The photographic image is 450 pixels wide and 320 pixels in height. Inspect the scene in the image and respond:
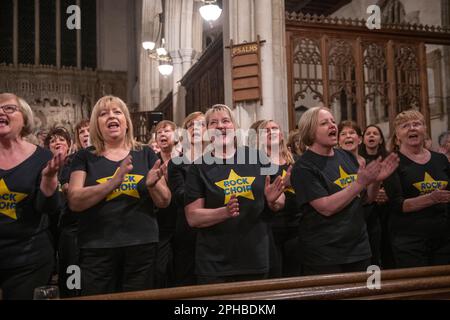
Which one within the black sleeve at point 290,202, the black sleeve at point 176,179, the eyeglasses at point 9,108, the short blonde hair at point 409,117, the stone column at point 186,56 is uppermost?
the stone column at point 186,56

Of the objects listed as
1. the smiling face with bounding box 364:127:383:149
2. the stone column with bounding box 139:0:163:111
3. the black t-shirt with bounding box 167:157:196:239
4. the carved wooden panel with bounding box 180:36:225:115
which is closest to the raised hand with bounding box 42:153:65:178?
the black t-shirt with bounding box 167:157:196:239

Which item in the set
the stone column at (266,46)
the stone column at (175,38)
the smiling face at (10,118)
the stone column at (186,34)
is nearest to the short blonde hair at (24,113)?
the smiling face at (10,118)

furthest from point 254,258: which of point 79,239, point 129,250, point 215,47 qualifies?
point 215,47

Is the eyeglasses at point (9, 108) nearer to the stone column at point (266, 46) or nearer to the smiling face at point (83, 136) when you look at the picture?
the smiling face at point (83, 136)

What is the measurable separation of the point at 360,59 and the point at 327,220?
5701 mm

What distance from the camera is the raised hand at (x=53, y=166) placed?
85.4 inches

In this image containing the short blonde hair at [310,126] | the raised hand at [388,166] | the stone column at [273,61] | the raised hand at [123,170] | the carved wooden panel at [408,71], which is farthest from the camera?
the carved wooden panel at [408,71]

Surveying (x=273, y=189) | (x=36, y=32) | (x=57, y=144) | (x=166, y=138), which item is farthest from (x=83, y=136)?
(x=36, y=32)

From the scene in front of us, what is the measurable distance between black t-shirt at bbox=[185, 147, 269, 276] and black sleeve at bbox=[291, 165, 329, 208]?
21 cm

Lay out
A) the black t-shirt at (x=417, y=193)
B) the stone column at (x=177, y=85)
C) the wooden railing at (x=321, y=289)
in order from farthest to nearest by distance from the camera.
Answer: the stone column at (x=177, y=85) → the black t-shirt at (x=417, y=193) → the wooden railing at (x=321, y=289)

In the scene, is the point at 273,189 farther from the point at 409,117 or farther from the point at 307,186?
the point at 409,117

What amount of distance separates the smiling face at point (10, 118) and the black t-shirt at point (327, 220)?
152cm

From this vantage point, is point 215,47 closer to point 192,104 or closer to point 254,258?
point 192,104

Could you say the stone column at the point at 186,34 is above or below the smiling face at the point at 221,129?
above
